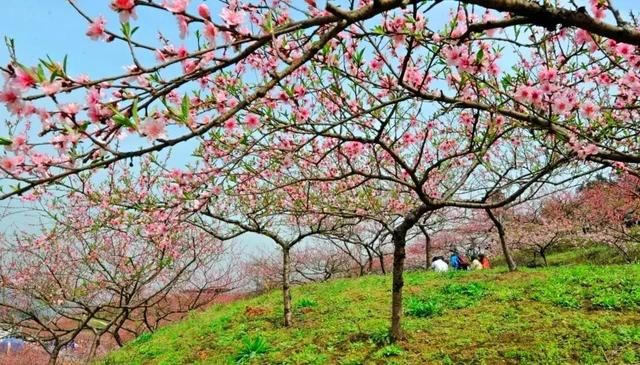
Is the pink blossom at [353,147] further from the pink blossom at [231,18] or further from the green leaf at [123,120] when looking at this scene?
the green leaf at [123,120]

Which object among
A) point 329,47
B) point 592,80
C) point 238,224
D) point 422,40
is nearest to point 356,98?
point 329,47

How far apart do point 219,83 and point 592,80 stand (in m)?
3.66

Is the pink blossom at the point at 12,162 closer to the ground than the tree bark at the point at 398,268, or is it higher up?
higher up

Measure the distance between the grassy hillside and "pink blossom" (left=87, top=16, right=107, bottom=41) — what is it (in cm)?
430

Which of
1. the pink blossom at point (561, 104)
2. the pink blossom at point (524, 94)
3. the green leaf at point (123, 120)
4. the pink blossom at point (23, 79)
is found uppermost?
the pink blossom at point (524, 94)

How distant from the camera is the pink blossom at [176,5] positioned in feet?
6.31

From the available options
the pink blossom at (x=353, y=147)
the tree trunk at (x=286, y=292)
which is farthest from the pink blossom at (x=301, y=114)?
the tree trunk at (x=286, y=292)

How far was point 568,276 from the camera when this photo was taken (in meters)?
8.20

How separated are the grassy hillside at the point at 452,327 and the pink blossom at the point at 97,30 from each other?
430 cm

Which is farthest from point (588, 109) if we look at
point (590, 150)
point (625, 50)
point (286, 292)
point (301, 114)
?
point (286, 292)

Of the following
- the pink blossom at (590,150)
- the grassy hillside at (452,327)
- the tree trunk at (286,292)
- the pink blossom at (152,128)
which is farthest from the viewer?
the tree trunk at (286,292)

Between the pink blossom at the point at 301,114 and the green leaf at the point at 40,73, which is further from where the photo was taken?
the pink blossom at the point at 301,114

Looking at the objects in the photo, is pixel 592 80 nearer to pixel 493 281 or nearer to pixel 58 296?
pixel 493 281

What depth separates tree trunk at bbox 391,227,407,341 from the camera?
557cm
